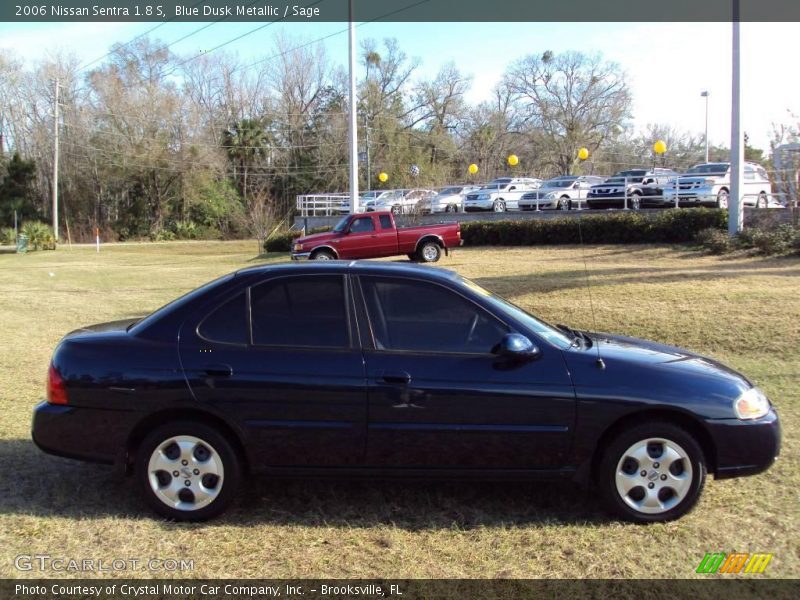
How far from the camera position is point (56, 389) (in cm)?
394

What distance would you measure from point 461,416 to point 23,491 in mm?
2931

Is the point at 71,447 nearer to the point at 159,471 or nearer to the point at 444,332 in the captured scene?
the point at 159,471

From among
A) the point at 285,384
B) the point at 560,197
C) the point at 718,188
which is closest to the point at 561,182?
the point at 560,197

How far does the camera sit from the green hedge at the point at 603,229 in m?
20.5

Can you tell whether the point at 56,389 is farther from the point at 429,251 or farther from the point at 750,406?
the point at 429,251

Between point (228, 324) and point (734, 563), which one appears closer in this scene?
point (734, 563)

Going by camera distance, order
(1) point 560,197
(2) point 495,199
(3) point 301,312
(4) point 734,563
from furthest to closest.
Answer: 1. (2) point 495,199
2. (1) point 560,197
3. (3) point 301,312
4. (4) point 734,563

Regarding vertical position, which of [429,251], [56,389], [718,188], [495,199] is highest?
[495,199]

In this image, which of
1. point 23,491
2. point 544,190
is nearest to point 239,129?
point 544,190

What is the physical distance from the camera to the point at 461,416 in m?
3.74

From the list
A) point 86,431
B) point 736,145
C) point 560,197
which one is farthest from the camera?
point 560,197

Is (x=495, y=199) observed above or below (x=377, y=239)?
above

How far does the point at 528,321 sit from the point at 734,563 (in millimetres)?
1719

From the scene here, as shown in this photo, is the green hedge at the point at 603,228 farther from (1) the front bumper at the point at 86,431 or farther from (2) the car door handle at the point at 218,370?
(1) the front bumper at the point at 86,431
